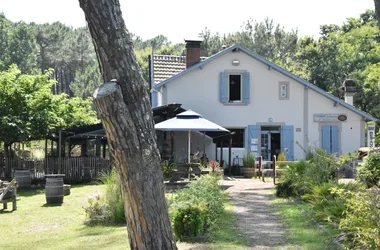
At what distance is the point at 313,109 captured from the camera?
26.7 m

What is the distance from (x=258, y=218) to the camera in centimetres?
1150

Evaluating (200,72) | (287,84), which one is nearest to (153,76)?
(200,72)

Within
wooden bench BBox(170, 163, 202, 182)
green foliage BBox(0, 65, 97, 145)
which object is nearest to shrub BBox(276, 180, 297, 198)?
wooden bench BBox(170, 163, 202, 182)

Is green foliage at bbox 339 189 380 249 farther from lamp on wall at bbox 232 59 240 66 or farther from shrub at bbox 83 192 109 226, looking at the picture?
lamp on wall at bbox 232 59 240 66

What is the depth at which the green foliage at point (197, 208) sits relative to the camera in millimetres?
8844

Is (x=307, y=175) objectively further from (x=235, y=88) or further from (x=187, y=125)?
(x=235, y=88)

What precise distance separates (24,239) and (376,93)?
29855 mm

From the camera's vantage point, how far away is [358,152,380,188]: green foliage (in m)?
12.7

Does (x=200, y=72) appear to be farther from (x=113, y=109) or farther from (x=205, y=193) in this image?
(x=113, y=109)

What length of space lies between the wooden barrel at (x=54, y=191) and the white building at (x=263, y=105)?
11.5 meters

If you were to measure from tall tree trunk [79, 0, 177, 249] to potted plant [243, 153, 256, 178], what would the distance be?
18512mm

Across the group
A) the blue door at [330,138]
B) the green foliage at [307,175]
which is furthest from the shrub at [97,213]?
the blue door at [330,138]

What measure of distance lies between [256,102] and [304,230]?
1738 centimetres

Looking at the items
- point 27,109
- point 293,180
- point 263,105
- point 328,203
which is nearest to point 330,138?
point 263,105
